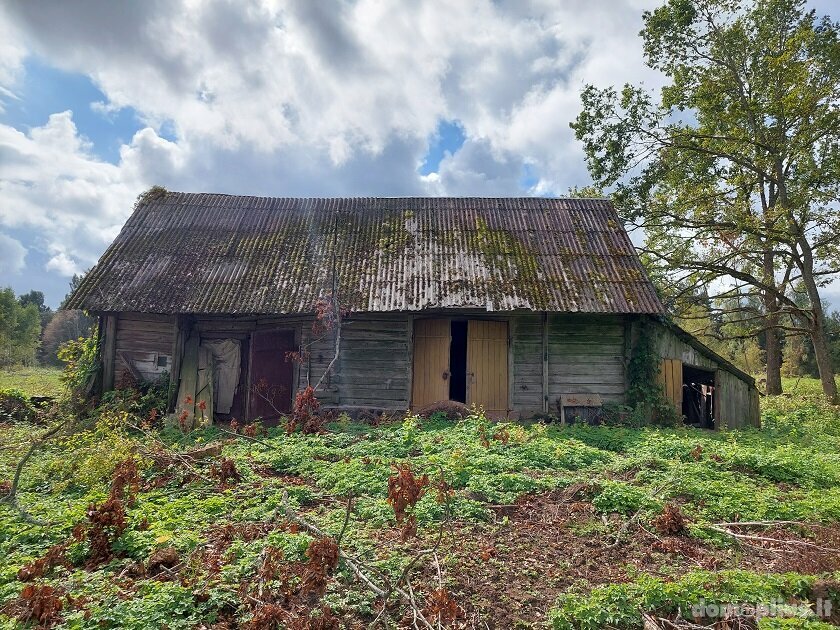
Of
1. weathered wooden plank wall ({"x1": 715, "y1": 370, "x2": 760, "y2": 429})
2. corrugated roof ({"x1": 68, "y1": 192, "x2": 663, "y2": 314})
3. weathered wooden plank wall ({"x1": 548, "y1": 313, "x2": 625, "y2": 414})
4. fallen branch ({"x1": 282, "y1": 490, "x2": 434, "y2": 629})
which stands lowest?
fallen branch ({"x1": 282, "y1": 490, "x2": 434, "y2": 629})

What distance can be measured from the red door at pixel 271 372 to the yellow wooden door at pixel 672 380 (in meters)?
8.88

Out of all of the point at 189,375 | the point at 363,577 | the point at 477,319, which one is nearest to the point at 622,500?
the point at 363,577

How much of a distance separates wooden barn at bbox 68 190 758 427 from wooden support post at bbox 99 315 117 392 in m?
0.04

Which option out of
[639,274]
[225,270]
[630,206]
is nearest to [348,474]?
[225,270]

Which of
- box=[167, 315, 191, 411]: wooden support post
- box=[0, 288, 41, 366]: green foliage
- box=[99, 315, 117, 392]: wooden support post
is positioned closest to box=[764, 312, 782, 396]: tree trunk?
box=[167, 315, 191, 411]: wooden support post

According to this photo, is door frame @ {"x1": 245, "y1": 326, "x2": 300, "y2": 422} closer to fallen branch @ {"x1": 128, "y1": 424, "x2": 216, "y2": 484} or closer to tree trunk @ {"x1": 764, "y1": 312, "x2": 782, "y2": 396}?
fallen branch @ {"x1": 128, "y1": 424, "x2": 216, "y2": 484}

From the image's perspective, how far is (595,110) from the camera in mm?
16750

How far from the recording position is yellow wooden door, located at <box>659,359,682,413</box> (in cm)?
1184

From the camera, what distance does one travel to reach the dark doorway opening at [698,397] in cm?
A: 1316

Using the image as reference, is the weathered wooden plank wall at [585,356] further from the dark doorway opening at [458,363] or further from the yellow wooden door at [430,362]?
the dark doorway opening at [458,363]

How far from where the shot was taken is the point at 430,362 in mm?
11883

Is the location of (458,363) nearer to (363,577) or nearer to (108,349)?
(108,349)

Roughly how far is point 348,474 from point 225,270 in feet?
25.2

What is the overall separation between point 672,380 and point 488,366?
4.45 meters
